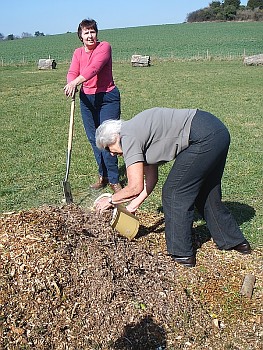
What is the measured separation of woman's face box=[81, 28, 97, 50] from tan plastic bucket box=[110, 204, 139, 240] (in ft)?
7.07

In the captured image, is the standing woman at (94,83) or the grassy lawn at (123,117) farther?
the grassy lawn at (123,117)

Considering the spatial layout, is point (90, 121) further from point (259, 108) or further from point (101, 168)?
point (259, 108)

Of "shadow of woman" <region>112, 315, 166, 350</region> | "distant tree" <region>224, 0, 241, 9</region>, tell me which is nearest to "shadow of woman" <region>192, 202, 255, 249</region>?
"shadow of woman" <region>112, 315, 166, 350</region>

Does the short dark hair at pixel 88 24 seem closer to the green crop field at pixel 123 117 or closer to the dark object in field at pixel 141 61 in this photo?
the green crop field at pixel 123 117

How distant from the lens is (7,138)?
9.43 meters

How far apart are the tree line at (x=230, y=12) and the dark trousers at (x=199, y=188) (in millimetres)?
75303

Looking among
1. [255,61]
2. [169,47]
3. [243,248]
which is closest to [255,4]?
[169,47]

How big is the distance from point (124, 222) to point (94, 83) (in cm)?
210

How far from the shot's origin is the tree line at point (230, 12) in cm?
7438

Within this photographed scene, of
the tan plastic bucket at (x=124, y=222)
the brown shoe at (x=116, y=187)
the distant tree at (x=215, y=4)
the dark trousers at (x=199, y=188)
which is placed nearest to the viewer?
the dark trousers at (x=199, y=188)

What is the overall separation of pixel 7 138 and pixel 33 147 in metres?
1.07

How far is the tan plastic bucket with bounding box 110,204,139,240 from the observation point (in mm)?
4133

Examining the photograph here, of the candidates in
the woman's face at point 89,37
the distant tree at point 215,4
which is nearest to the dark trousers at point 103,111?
the woman's face at point 89,37

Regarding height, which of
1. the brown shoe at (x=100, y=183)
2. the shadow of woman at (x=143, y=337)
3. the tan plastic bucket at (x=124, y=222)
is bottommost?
the shadow of woman at (x=143, y=337)
